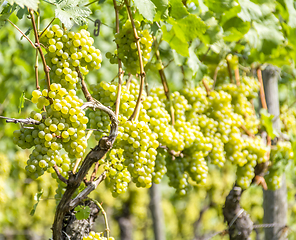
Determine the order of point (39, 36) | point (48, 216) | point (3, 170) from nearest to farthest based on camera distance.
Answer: point (39, 36) < point (3, 170) < point (48, 216)

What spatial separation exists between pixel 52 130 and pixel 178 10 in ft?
1.82

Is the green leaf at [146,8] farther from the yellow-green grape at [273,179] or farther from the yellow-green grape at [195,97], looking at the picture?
the yellow-green grape at [273,179]

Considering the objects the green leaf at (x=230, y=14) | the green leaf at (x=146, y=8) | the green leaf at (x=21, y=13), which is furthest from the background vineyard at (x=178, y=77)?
the green leaf at (x=21, y=13)

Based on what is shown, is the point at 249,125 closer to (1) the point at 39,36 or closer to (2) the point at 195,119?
(2) the point at 195,119

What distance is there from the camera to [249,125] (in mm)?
1451

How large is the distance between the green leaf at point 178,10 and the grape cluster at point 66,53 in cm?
31

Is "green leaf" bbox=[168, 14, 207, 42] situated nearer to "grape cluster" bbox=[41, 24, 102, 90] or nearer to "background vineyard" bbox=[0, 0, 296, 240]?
"background vineyard" bbox=[0, 0, 296, 240]

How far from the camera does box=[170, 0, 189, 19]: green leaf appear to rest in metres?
0.93

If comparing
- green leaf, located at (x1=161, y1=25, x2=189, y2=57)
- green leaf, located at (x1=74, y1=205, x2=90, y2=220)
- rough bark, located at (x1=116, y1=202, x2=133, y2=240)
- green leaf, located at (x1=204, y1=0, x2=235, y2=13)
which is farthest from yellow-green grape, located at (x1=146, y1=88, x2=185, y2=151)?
rough bark, located at (x1=116, y1=202, x2=133, y2=240)

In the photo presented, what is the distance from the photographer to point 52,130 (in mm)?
653

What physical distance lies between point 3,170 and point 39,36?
2659mm

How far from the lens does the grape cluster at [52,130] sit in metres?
0.66

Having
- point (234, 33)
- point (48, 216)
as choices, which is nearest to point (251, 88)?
point (234, 33)

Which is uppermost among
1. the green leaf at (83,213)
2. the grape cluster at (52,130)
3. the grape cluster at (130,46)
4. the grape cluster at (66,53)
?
the grape cluster at (130,46)
